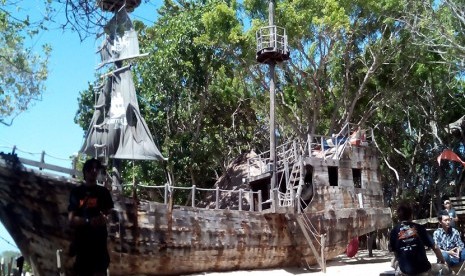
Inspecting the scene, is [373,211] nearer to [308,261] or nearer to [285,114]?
[308,261]

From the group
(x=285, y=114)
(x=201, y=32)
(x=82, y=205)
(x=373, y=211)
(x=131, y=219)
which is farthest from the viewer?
(x=285, y=114)

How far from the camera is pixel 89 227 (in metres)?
4.53

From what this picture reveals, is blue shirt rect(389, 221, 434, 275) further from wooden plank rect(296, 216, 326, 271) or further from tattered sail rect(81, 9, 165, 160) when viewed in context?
tattered sail rect(81, 9, 165, 160)

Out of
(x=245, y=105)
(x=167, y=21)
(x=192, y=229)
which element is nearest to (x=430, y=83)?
(x=245, y=105)

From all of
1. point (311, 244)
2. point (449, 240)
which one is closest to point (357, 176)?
point (311, 244)

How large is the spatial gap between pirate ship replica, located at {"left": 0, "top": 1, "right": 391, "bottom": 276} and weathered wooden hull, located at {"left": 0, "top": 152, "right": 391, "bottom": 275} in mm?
25

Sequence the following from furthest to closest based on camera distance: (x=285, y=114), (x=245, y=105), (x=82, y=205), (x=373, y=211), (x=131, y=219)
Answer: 1. (x=245, y=105)
2. (x=285, y=114)
3. (x=373, y=211)
4. (x=131, y=219)
5. (x=82, y=205)

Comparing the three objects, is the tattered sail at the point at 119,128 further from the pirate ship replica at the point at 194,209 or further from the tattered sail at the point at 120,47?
the tattered sail at the point at 120,47

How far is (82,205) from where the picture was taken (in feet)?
15.1

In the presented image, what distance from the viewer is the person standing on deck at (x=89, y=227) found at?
4523 millimetres

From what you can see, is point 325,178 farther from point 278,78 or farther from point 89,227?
point 89,227

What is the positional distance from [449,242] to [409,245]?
3.07 m

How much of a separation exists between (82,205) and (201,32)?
1957 centimetres

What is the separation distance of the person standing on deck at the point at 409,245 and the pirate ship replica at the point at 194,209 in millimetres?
7645
